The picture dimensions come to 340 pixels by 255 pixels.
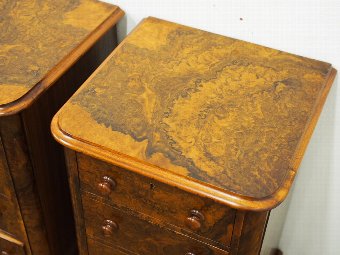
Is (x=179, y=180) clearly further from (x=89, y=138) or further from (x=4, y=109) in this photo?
(x=4, y=109)

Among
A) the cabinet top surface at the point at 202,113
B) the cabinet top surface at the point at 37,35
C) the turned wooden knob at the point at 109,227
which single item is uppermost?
the cabinet top surface at the point at 37,35

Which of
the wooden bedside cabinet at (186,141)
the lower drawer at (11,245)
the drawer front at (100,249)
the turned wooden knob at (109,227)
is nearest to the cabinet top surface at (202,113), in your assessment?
the wooden bedside cabinet at (186,141)

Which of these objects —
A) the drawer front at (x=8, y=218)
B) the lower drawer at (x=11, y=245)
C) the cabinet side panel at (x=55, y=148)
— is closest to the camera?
the cabinet side panel at (x=55, y=148)

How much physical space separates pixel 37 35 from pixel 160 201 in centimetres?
59

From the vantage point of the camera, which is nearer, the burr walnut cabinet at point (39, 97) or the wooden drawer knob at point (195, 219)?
the wooden drawer knob at point (195, 219)

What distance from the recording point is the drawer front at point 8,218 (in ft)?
4.56

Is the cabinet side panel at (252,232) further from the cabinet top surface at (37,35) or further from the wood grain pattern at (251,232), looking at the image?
the cabinet top surface at (37,35)

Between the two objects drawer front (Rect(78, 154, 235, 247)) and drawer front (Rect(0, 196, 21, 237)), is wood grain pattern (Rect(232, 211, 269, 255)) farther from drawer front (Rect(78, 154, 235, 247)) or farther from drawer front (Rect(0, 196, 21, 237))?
drawer front (Rect(0, 196, 21, 237))

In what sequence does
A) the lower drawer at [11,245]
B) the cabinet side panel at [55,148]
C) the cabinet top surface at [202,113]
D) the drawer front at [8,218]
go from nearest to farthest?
the cabinet top surface at [202,113]
the cabinet side panel at [55,148]
the drawer front at [8,218]
the lower drawer at [11,245]

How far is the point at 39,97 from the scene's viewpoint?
118cm

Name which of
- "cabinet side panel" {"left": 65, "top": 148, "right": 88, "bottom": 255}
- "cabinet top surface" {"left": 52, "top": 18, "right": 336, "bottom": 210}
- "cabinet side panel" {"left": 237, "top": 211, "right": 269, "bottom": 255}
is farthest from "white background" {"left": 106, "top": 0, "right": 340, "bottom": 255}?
"cabinet side panel" {"left": 65, "top": 148, "right": 88, "bottom": 255}

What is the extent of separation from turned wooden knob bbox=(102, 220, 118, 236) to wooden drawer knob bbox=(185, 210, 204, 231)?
0.22 m

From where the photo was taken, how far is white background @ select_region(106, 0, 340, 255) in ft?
4.22

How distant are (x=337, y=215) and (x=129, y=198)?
0.79 metres
